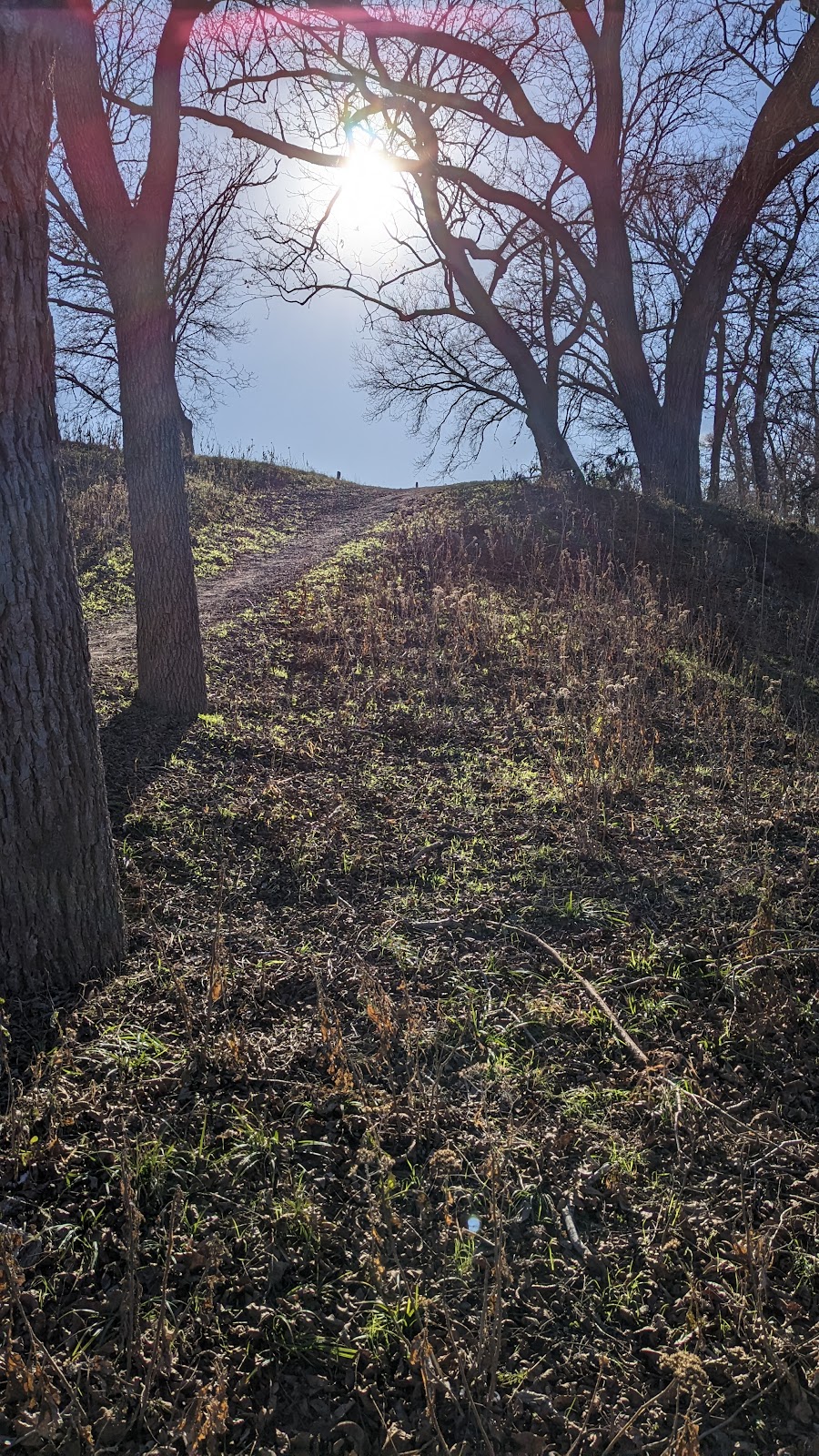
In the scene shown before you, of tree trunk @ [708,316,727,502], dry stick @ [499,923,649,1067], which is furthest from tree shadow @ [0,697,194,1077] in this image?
tree trunk @ [708,316,727,502]

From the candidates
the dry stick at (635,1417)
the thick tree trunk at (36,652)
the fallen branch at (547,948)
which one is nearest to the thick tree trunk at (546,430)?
the fallen branch at (547,948)

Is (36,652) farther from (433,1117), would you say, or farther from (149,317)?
(149,317)

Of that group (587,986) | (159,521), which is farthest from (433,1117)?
(159,521)

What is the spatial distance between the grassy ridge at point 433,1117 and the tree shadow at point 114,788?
0.05 metres

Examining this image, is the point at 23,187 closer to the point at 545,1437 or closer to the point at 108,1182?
the point at 108,1182

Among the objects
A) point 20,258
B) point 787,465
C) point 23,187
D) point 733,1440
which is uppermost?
point 787,465

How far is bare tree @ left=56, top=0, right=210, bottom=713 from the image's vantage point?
5941 millimetres

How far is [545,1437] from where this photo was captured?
2.20m

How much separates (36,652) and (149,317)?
390cm

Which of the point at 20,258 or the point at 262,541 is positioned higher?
the point at 20,258

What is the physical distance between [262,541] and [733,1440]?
1252 cm

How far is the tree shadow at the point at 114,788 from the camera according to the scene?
128 inches

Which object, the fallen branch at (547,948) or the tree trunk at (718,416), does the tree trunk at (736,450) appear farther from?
the fallen branch at (547,948)

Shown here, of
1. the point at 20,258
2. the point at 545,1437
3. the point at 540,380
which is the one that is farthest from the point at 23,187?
the point at 540,380
